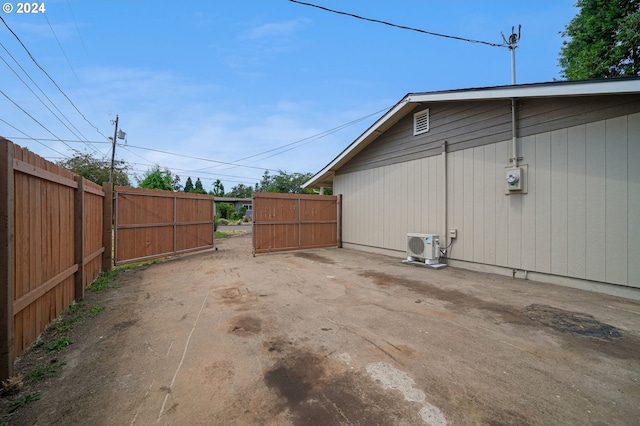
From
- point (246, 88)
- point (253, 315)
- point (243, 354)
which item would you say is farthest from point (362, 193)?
point (246, 88)

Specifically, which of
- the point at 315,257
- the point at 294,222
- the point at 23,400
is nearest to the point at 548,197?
the point at 315,257

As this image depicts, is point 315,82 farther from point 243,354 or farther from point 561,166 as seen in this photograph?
point 243,354

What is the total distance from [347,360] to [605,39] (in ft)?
50.8

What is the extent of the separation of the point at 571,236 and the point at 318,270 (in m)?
4.89

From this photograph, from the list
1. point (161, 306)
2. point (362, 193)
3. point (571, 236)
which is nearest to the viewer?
point (161, 306)

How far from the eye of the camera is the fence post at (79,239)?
380cm

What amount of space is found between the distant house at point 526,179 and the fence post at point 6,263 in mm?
7174

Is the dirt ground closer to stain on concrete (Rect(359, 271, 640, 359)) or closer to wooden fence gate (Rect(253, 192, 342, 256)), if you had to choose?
stain on concrete (Rect(359, 271, 640, 359))

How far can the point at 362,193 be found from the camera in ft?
31.3

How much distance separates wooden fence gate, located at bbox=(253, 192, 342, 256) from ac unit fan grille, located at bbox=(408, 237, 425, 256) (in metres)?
3.86

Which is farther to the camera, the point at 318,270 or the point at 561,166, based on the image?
the point at 318,270

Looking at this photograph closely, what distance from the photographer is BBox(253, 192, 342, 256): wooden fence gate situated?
8594 mm

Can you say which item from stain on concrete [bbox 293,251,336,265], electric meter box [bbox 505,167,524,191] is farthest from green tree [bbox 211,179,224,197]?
electric meter box [bbox 505,167,524,191]

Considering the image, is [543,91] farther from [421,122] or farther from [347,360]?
[347,360]
